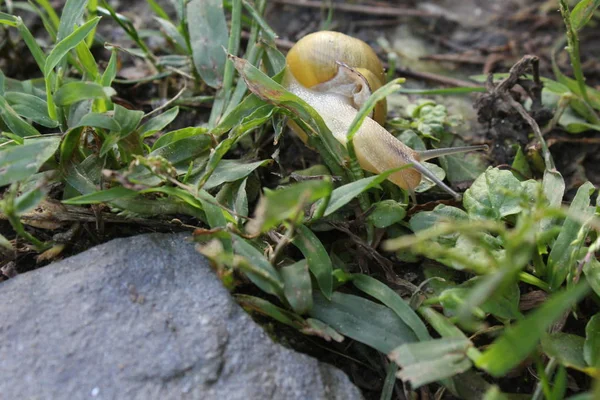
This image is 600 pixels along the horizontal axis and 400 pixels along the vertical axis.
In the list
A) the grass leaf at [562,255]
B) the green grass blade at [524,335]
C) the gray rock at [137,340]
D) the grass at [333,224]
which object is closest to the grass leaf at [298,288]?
the grass at [333,224]

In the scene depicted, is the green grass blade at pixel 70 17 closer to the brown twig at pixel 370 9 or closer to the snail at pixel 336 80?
the snail at pixel 336 80

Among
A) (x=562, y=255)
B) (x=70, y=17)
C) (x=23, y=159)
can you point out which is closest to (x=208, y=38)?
(x=70, y=17)

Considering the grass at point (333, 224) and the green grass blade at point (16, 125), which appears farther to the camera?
→ the green grass blade at point (16, 125)

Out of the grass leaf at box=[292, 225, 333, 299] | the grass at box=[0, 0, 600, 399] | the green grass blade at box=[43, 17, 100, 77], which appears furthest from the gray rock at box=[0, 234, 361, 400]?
the green grass blade at box=[43, 17, 100, 77]

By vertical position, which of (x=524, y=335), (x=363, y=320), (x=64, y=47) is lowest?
(x=363, y=320)

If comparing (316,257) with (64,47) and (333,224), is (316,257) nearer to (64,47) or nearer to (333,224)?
(333,224)

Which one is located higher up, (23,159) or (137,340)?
(23,159)

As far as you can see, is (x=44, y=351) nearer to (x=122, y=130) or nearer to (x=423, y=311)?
(x=122, y=130)
